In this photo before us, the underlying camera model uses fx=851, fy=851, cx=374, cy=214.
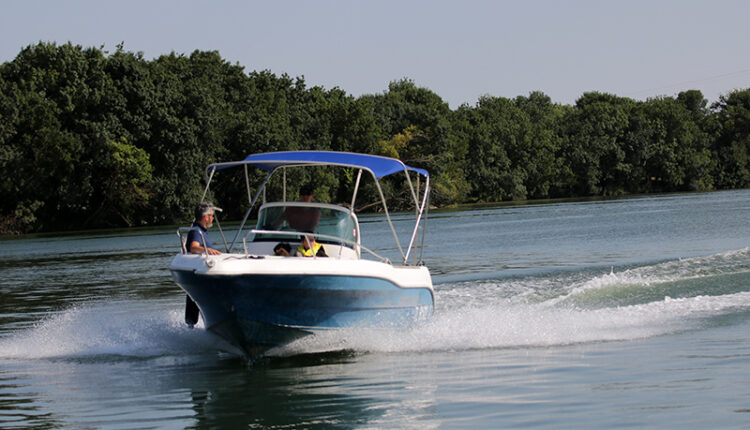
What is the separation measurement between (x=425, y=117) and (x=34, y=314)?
79.1 meters

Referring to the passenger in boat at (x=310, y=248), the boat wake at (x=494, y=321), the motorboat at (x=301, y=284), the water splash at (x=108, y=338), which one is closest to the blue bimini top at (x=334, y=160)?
the motorboat at (x=301, y=284)

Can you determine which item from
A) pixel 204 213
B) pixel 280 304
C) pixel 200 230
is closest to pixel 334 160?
pixel 204 213

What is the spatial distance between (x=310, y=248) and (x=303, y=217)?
0.81 meters

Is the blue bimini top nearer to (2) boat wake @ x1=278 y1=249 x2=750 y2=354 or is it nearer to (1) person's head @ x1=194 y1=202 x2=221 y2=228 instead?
(1) person's head @ x1=194 y1=202 x2=221 y2=228

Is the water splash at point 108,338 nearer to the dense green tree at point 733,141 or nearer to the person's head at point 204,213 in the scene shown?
the person's head at point 204,213

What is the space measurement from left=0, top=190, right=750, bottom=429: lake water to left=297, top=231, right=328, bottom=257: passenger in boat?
110 centimetres

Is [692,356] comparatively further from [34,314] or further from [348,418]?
[34,314]

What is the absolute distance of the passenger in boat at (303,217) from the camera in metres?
11.1

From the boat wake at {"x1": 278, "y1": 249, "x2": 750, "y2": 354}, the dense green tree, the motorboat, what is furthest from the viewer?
the dense green tree

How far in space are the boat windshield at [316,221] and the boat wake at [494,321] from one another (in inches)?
55.0

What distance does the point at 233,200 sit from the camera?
225 ft

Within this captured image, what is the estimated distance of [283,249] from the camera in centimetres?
1095

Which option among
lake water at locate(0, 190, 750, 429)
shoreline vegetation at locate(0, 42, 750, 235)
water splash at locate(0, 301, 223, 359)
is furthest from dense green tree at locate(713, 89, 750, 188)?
water splash at locate(0, 301, 223, 359)

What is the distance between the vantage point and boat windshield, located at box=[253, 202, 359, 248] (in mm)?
11141
